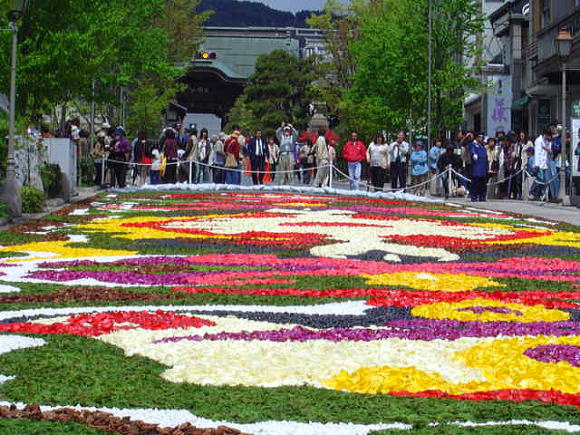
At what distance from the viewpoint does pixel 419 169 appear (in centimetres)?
3741

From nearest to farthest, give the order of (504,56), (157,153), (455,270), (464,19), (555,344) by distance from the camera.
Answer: (555,344), (455,270), (157,153), (464,19), (504,56)

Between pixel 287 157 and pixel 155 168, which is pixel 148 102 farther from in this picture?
pixel 287 157

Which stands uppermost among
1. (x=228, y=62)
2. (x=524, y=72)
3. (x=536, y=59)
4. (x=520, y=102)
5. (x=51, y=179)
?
(x=228, y=62)

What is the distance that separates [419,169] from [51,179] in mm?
14330

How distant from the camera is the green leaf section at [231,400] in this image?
5.43 metres

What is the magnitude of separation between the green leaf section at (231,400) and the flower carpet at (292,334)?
0.04 feet

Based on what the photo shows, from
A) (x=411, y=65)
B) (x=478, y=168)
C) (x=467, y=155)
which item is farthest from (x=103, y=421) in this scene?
(x=411, y=65)

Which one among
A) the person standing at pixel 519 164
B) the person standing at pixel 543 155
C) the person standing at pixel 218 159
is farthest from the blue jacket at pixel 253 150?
the person standing at pixel 543 155

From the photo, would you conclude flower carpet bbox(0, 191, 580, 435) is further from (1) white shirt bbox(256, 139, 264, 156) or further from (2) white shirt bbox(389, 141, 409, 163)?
(1) white shirt bbox(256, 139, 264, 156)

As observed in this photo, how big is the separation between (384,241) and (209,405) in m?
11.0

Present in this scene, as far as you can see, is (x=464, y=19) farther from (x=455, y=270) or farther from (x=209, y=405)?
(x=209, y=405)

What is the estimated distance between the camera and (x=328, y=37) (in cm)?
7550

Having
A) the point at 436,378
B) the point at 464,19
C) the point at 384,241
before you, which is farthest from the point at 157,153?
the point at 436,378

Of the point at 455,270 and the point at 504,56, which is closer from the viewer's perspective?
the point at 455,270
